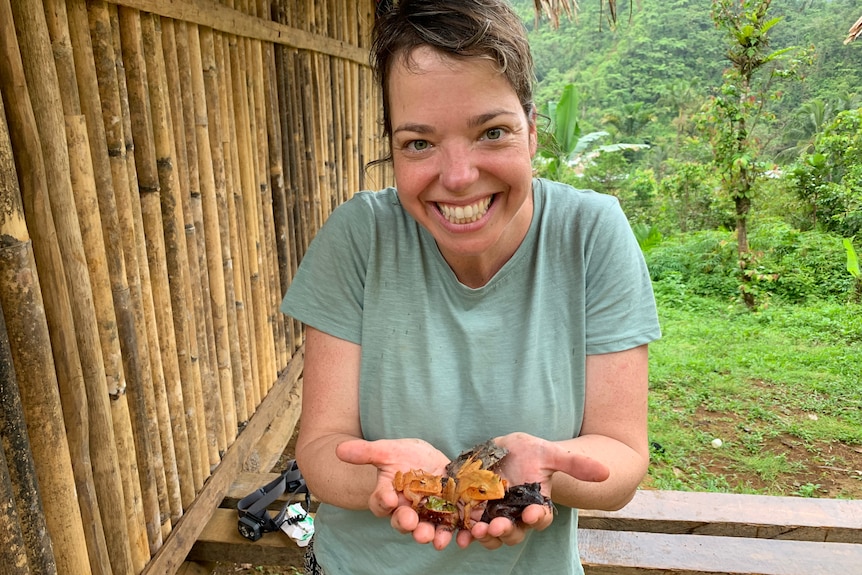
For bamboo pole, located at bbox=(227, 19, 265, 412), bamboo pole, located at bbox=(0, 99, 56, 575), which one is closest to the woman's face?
bamboo pole, located at bbox=(0, 99, 56, 575)

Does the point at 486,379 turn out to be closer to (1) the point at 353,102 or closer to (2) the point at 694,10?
(1) the point at 353,102

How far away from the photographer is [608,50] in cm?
3350

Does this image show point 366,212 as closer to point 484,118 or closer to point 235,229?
point 484,118

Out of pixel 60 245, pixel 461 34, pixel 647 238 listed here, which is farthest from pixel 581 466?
pixel 647 238

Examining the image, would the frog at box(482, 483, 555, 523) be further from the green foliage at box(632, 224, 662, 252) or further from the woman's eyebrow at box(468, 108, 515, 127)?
the green foliage at box(632, 224, 662, 252)

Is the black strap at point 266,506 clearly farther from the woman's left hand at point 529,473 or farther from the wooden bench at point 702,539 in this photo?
the woman's left hand at point 529,473

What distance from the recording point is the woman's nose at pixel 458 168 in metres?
1.28

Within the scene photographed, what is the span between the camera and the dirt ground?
465cm

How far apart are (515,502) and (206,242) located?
2139 mm

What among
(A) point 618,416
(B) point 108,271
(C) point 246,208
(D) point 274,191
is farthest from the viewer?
(D) point 274,191

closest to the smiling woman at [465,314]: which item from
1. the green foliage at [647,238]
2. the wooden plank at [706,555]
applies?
the wooden plank at [706,555]

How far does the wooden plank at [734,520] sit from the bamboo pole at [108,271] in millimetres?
1748

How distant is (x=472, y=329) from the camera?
1416 millimetres

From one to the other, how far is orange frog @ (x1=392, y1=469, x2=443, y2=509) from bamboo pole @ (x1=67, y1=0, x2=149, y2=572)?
125 centimetres
